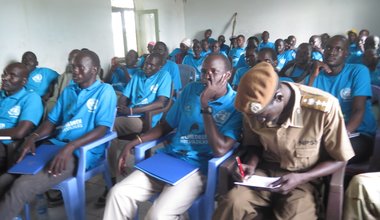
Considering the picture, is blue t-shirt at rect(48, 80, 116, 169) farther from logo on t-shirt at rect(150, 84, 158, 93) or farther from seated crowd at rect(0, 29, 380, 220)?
logo on t-shirt at rect(150, 84, 158, 93)

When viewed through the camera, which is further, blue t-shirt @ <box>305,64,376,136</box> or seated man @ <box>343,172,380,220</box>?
blue t-shirt @ <box>305,64,376,136</box>

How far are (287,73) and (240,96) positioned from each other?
207 centimetres

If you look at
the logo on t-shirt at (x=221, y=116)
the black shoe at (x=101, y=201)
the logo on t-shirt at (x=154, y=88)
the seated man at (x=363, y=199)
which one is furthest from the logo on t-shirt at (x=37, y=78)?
the seated man at (x=363, y=199)

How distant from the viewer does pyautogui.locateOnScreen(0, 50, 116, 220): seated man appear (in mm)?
1955

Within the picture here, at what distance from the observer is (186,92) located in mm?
2061

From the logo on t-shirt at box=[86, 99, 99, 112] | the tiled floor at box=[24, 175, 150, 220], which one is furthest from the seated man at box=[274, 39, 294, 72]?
the logo on t-shirt at box=[86, 99, 99, 112]

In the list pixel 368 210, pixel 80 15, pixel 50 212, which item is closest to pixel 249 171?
pixel 368 210

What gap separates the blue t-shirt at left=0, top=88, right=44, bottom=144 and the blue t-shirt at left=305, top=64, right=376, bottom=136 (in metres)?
2.04

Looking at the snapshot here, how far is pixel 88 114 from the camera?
2.28 meters

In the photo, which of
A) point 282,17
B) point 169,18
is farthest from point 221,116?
point 282,17

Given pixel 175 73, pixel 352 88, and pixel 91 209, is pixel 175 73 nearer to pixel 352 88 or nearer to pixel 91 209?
pixel 91 209

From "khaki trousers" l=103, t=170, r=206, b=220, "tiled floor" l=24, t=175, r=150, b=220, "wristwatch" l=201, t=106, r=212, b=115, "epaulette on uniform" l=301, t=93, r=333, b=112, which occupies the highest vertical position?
"epaulette on uniform" l=301, t=93, r=333, b=112

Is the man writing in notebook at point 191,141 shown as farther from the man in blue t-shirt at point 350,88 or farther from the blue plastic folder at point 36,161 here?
the man in blue t-shirt at point 350,88

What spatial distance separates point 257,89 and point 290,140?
35cm
